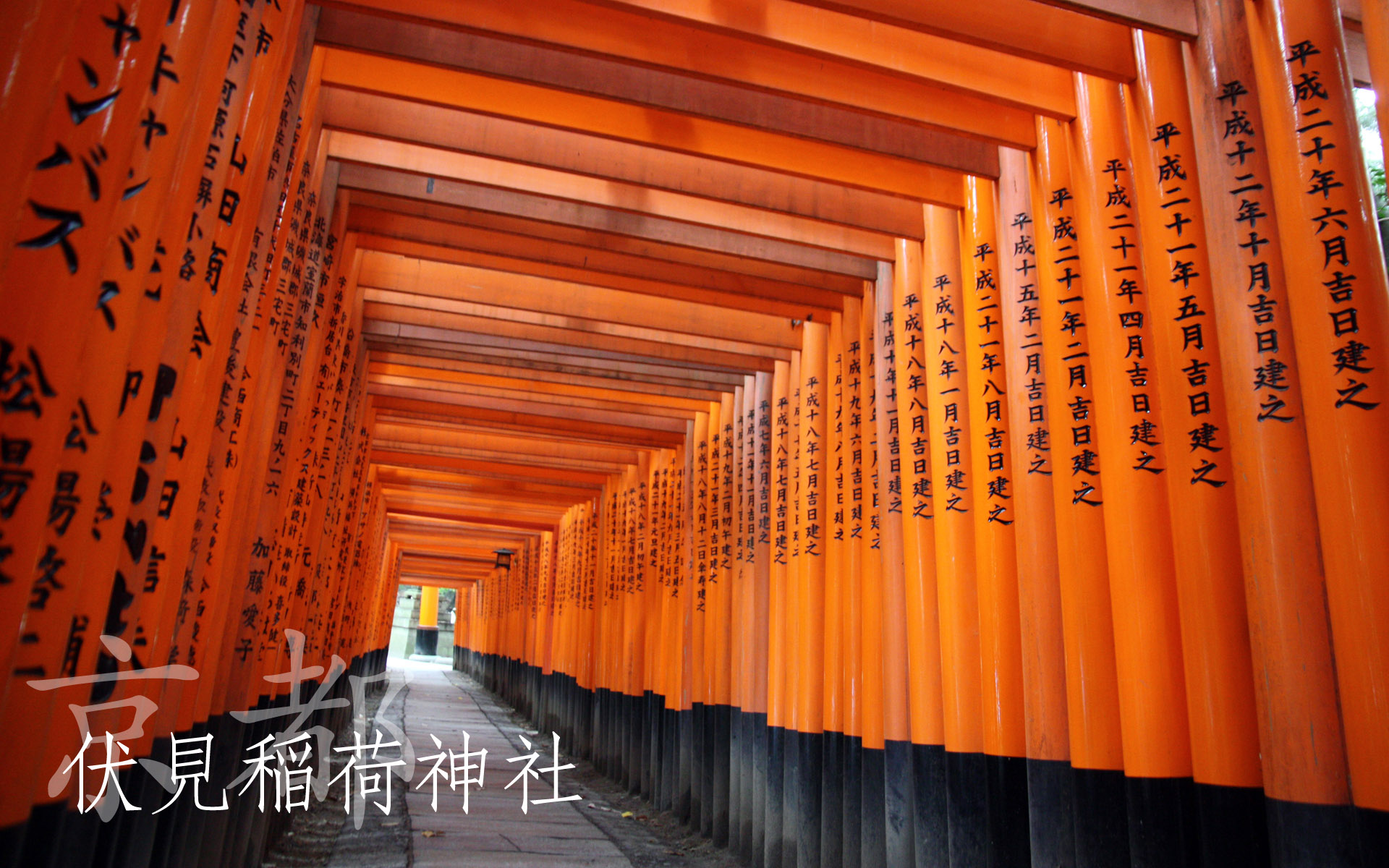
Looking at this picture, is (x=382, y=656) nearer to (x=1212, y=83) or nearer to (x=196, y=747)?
(x=196, y=747)

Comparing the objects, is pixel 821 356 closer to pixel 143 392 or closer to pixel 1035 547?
pixel 1035 547

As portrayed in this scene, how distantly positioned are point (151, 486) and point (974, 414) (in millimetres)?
3657

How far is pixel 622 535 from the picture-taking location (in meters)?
11.4

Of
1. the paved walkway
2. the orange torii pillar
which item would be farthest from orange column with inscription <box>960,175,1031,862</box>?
the orange torii pillar

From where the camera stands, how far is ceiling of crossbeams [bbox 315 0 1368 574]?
391 centimetres

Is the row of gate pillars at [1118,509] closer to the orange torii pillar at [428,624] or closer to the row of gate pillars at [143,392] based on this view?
the row of gate pillars at [143,392]

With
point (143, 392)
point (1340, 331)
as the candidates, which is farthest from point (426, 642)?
point (1340, 331)

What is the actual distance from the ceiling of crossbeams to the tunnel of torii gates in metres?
0.03

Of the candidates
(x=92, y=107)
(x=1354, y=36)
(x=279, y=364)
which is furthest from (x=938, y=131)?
(x=92, y=107)

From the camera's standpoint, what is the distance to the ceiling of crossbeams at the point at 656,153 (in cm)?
391

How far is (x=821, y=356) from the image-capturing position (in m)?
6.75

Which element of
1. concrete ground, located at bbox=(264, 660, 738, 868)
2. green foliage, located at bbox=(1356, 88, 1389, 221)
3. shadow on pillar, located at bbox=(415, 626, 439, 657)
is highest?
green foliage, located at bbox=(1356, 88, 1389, 221)

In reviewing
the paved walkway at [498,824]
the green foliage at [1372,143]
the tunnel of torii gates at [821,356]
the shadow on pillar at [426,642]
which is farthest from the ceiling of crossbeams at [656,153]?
the shadow on pillar at [426,642]

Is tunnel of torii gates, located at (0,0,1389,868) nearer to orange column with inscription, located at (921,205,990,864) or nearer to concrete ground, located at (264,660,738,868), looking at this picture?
orange column with inscription, located at (921,205,990,864)
